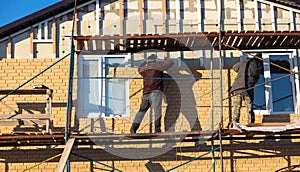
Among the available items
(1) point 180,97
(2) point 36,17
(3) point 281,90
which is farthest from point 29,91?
(3) point 281,90

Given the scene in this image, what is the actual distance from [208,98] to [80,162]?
2878 mm

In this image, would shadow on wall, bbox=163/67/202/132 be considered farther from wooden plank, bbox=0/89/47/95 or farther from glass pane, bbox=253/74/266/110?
wooden plank, bbox=0/89/47/95

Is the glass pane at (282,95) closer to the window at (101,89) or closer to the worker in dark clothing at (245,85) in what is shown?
the worker in dark clothing at (245,85)

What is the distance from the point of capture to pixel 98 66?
35.6 ft

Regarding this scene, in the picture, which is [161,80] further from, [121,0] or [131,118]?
[121,0]

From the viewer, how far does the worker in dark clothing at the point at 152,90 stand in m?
9.96

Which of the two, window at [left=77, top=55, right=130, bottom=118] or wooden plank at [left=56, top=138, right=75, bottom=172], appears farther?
window at [left=77, top=55, right=130, bottom=118]

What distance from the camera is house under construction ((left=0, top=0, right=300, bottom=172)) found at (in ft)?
33.4

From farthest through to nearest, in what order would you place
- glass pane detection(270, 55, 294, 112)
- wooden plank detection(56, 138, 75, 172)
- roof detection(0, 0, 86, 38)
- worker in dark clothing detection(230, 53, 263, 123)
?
glass pane detection(270, 55, 294, 112) → roof detection(0, 0, 86, 38) → worker in dark clothing detection(230, 53, 263, 123) → wooden plank detection(56, 138, 75, 172)

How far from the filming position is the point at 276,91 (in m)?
11.0

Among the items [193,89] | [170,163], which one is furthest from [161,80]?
[170,163]

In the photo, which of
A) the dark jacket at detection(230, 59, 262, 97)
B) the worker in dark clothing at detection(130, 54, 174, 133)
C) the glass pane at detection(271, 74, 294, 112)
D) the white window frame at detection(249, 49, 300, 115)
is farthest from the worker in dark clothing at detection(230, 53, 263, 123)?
→ the worker in dark clothing at detection(130, 54, 174, 133)

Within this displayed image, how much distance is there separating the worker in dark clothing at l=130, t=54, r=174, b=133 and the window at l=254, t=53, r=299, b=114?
2.04m

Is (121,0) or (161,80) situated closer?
(161,80)
